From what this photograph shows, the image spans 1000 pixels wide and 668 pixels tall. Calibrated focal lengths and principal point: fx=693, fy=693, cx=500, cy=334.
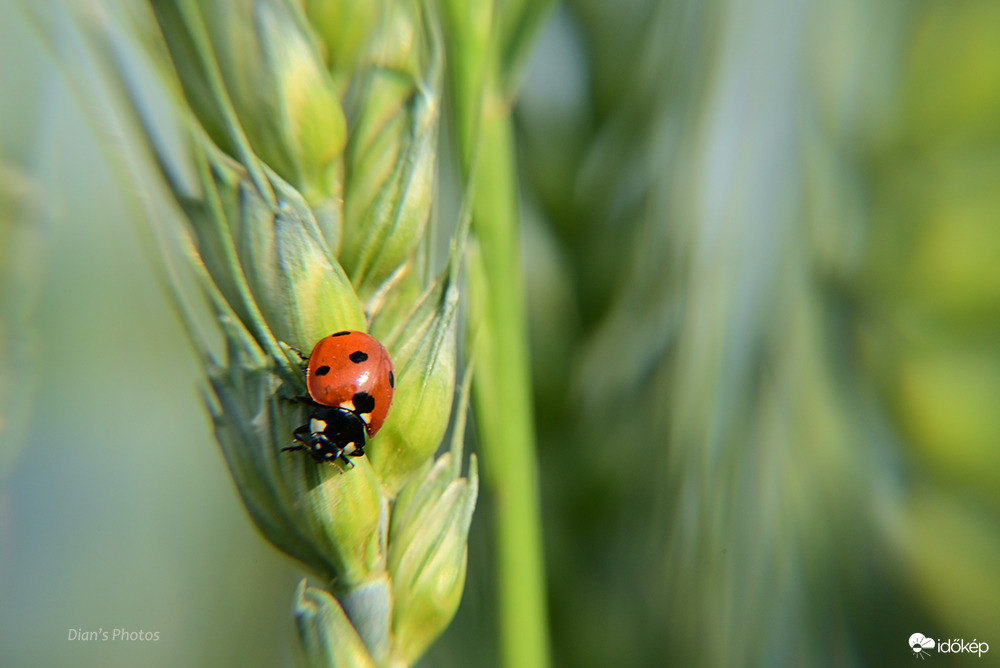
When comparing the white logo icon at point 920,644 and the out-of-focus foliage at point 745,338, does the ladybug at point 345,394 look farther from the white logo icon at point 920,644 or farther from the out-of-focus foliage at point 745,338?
the white logo icon at point 920,644

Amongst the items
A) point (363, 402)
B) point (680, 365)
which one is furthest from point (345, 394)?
point (680, 365)

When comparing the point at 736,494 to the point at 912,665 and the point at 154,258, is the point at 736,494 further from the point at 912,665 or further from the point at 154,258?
the point at 154,258

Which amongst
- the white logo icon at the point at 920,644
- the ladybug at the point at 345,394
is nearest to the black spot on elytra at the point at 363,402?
the ladybug at the point at 345,394

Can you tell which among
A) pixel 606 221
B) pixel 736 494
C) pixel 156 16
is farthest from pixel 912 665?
pixel 156 16

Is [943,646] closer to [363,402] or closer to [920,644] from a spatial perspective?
[920,644]

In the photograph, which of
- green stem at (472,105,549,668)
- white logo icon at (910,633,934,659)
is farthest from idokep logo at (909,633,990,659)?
green stem at (472,105,549,668)

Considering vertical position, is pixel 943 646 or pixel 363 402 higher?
pixel 363 402
